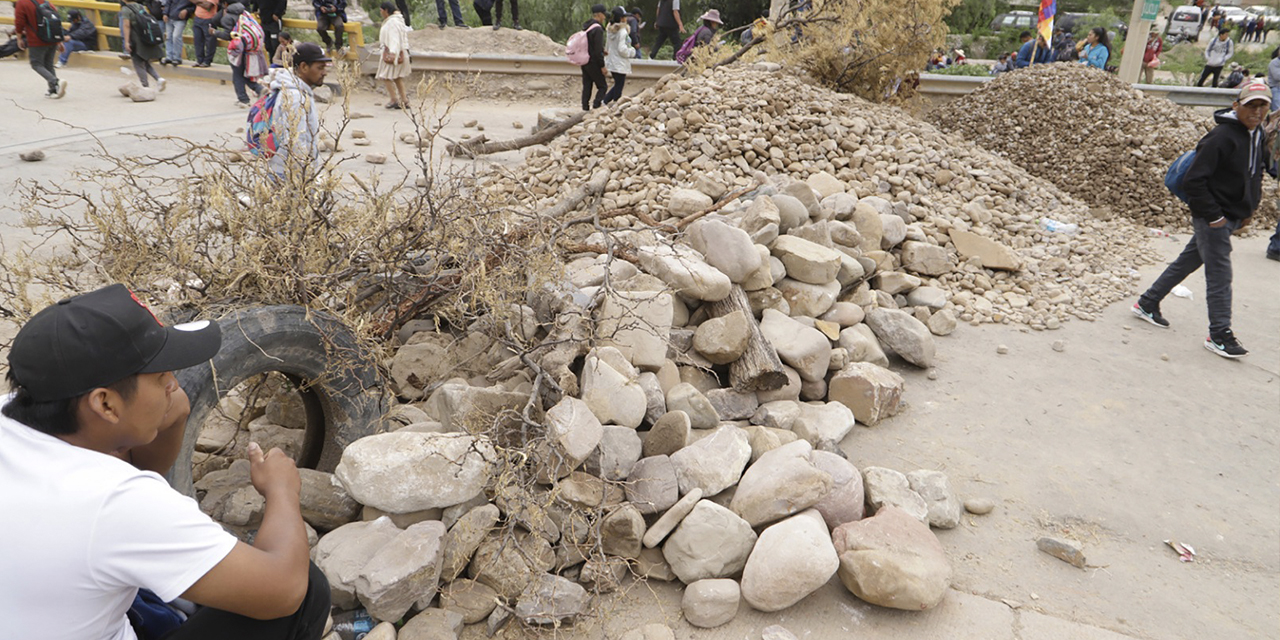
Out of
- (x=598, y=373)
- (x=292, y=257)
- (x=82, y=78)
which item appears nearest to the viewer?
(x=292, y=257)

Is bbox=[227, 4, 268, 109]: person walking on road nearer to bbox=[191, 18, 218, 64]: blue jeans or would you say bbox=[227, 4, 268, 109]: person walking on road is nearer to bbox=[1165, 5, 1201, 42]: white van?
bbox=[191, 18, 218, 64]: blue jeans

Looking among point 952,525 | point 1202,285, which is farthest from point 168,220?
point 1202,285

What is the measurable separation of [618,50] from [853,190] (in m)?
4.88

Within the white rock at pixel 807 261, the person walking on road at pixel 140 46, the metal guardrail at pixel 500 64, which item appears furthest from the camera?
the metal guardrail at pixel 500 64

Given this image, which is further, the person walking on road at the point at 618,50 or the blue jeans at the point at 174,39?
the blue jeans at the point at 174,39

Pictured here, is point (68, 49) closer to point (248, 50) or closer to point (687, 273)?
point (248, 50)

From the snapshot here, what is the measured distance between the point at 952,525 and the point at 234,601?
278cm

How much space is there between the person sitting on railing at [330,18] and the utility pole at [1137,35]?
12277 mm

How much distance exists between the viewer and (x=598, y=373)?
10.5 ft

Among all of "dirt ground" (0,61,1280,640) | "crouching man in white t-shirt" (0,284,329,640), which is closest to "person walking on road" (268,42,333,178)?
"dirt ground" (0,61,1280,640)

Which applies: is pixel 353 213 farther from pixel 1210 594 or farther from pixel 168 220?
pixel 1210 594

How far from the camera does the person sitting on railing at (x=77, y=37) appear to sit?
1277cm

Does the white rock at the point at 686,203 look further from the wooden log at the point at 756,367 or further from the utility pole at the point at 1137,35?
the utility pole at the point at 1137,35

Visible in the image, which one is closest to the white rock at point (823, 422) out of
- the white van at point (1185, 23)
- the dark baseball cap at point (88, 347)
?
the dark baseball cap at point (88, 347)
